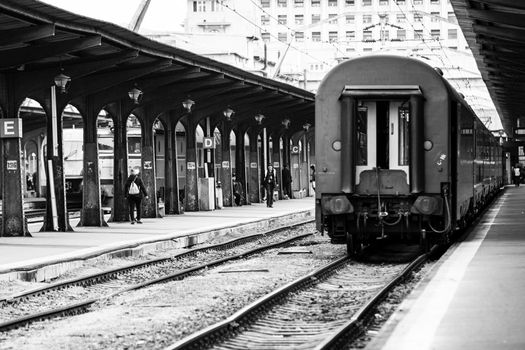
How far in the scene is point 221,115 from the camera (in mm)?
36281

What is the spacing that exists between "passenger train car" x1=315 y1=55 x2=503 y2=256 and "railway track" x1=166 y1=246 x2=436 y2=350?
1.31m

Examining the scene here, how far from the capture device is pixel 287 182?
47.7m

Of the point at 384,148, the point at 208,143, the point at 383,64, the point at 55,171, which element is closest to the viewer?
the point at 384,148

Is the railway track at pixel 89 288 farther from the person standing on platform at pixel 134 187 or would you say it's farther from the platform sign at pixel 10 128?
the person standing on platform at pixel 134 187

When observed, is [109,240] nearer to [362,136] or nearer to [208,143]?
[362,136]

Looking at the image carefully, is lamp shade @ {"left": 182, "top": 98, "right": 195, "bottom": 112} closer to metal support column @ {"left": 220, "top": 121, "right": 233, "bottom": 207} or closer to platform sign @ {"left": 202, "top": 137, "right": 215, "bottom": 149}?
platform sign @ {"left": 202, "top": 137, "right": 215, "bottom": 149}

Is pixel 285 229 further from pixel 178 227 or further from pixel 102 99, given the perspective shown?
pixel 102 99

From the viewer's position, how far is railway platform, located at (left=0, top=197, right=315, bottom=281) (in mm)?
15844

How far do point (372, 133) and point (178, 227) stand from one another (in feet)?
33.9

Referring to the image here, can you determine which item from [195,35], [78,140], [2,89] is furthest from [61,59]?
[195,35]

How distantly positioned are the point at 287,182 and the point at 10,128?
27.2 metres

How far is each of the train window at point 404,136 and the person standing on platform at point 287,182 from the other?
29314 millimetres

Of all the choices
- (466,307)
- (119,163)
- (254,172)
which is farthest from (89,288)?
(254,172)

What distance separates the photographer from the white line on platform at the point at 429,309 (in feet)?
26.5
